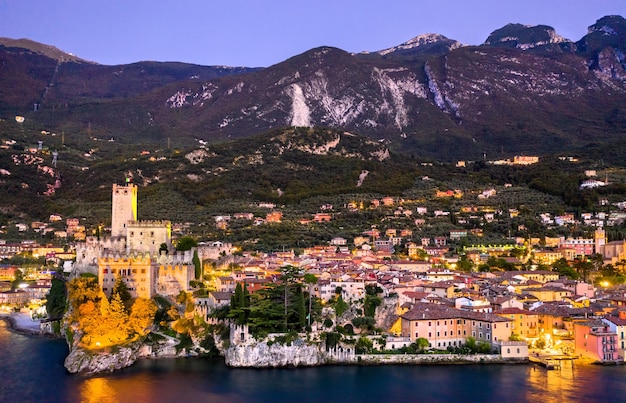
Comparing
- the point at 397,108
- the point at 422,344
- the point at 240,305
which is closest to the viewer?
the point at 422,344

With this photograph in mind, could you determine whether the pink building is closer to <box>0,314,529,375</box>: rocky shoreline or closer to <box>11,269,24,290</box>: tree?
<box>0,314,529,375</box>: rocky shoreline

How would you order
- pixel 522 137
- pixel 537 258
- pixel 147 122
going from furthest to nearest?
pixel 147 122, pixel 522 137, pixel 537 258

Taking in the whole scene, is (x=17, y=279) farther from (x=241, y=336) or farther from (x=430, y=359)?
(x=430, y=359)

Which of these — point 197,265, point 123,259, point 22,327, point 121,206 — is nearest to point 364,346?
point 197,265

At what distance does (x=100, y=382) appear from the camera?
34875 mm

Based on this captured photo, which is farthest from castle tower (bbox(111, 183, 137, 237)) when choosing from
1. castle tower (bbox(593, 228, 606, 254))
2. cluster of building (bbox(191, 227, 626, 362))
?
castle tower (bbox(593, 228, 606, 254))

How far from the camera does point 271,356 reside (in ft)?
122

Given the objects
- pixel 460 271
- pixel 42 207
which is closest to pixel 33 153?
pixel 42 207

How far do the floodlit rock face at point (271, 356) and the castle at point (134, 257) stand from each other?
23.1 feet

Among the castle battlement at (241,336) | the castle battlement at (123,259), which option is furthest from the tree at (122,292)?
the castle battlement at (241,336)

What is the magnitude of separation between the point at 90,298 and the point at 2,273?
33661mm

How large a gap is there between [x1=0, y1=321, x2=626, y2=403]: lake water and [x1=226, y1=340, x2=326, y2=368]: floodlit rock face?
1.80 ft

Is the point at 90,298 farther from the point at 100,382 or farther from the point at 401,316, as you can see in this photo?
the point at 401,316

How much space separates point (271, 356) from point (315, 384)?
142 inches
